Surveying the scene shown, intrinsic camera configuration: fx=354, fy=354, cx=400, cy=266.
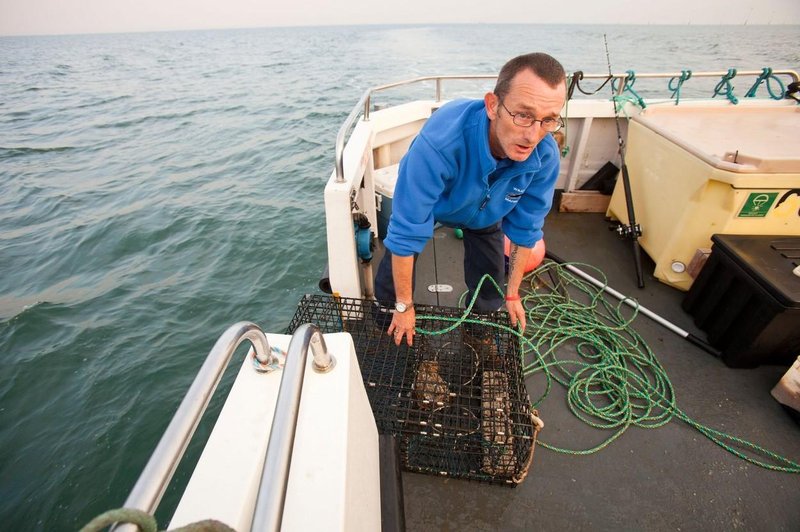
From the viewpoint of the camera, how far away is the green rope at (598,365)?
2004mm

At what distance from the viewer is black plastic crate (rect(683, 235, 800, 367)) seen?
2.07 m

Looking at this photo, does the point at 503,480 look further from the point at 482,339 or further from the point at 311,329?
the point at 311,329

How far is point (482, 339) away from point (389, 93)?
1385 centimetres

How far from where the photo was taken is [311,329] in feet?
3.17

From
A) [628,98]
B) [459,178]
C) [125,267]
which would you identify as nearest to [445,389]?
[459,178]

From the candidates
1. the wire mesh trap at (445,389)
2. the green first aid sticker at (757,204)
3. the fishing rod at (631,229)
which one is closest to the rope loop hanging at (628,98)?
the fishing rod at (631,229)

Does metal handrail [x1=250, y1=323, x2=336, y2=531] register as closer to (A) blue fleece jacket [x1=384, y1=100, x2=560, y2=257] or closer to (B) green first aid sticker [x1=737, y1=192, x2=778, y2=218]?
(A) blue fleece jacket [x1=384, y1=100, x2=560, y2=257]

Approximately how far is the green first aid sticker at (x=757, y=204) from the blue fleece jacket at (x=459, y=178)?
1623mm

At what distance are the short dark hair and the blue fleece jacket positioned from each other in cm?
19

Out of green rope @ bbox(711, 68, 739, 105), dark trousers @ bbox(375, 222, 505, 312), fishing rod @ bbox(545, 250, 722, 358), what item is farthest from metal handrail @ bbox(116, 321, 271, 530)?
green rope @ bbox(711, 68, 739, 105)

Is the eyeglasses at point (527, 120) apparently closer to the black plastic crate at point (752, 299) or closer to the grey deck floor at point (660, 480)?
the grey deck floor at point (660, 480)

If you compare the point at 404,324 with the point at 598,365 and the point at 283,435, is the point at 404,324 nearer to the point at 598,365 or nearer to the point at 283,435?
the point at 283,435

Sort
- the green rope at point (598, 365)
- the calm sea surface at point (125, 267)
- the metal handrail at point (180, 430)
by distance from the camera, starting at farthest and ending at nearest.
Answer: the calm sea surface at point (125, 267), the green rope at point (598, 365), the metal handrail at point (180, 430)

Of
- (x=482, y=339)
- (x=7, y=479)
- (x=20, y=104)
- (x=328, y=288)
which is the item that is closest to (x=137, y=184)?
(x=7, y=479)
